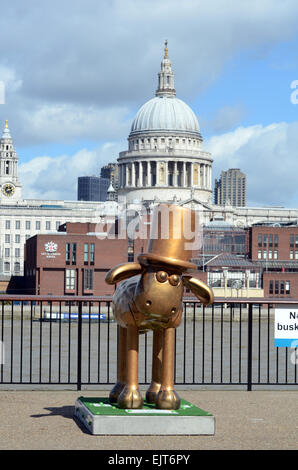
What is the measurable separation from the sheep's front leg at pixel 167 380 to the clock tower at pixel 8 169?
175320 mm

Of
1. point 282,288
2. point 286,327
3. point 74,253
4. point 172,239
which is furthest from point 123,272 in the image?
point 282,288

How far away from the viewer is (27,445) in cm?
899

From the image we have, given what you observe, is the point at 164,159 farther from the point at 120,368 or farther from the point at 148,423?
the point at 148,423

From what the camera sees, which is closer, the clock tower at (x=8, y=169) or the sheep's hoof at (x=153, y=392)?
the sheep's hoof at (x=153, y=392)

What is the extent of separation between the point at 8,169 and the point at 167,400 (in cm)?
18105

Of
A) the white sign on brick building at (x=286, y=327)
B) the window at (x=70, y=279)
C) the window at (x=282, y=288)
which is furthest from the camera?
the window at (x=282, y=288)

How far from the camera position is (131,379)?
10148 mm

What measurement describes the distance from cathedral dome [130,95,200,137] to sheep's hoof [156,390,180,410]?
166 meters

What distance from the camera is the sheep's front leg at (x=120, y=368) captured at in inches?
415

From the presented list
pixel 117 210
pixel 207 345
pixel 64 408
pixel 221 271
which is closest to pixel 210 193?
pixel 117 210

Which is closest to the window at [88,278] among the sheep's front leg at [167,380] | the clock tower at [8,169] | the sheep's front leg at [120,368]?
the sheep's front leg at [120,368]

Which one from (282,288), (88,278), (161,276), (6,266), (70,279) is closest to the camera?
(161,276)

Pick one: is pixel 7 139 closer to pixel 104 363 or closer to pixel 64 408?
pixel 104 363

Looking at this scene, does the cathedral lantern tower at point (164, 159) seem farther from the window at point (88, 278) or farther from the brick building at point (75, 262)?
the window at point (88, 278)
